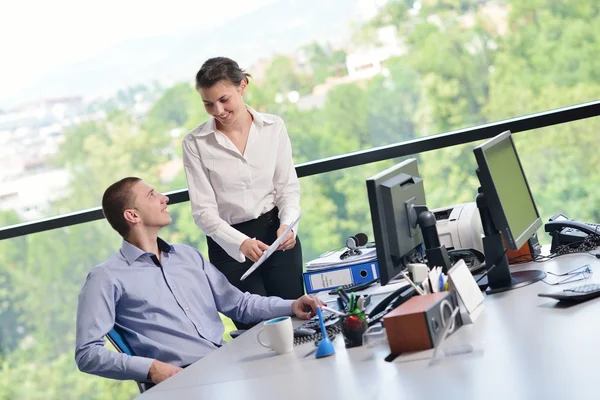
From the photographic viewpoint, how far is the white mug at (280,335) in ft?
7.41

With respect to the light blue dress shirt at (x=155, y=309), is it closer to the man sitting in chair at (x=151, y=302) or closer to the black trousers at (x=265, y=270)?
the man sitting in chair at (x=151, y=302)

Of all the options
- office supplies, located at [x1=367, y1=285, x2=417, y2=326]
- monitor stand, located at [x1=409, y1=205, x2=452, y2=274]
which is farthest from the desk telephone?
office supplies, located at [x1=367, y1=285, x2=417, y2=326]

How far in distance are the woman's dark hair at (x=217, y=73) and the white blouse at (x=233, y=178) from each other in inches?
10.6

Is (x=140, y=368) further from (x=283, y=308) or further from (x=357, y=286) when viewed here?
(x=357, y=286)

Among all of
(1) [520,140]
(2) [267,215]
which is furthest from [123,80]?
(2) [267,215]

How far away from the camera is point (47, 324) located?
6.19m

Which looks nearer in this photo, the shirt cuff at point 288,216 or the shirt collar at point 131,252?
the shirt collar at point 131,252

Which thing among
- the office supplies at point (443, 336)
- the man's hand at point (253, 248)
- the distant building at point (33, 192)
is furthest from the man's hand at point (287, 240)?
the distant building at point (33, 192)

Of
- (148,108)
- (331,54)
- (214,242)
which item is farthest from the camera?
(148,108)

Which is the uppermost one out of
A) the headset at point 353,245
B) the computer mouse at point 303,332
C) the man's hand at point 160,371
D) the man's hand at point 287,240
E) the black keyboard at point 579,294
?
the man's hand at point 287,240

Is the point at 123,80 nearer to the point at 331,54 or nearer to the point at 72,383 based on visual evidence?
the point at 331,54

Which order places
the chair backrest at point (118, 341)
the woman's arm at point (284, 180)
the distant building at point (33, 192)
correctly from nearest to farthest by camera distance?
the chair backrest at point (118, 341) → the woman's arm at point (284, 180) → the distant building at point (33, 192)

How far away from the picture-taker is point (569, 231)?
9.43 feet

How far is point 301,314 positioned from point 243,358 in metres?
0.35
